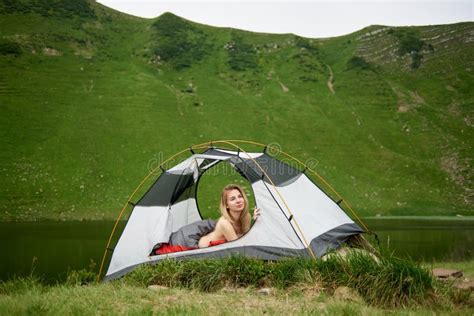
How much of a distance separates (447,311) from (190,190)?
9146 mm

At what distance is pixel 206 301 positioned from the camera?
24.7 feet

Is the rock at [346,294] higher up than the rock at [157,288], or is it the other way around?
the rock at [346,294]

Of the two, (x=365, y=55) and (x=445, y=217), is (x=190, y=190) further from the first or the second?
(x=365, y=55)

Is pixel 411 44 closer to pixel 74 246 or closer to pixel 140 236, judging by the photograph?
pixel 74 246

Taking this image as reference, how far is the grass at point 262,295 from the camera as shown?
22.7ft

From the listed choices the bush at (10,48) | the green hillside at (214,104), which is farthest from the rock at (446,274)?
the bush at (10,48)

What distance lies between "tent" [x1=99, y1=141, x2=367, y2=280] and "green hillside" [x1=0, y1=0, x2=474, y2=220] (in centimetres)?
2648

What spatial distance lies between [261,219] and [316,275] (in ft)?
8.54

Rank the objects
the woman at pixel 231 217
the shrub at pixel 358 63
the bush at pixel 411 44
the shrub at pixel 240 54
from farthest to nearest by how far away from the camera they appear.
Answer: the bush at pixel 411 44 → the shrub at pixel 358 63 → the shrub at pixel 240 54 → the woman at pixel 231 217

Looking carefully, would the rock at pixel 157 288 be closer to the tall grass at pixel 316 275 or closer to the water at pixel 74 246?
the tall grass at pixel 316 275

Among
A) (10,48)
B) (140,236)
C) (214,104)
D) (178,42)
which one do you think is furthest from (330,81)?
(140,236)

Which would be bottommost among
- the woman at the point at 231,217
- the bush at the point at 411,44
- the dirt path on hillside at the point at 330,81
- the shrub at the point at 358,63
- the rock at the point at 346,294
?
the rock at the point at 346,294

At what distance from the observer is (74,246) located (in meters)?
20.9

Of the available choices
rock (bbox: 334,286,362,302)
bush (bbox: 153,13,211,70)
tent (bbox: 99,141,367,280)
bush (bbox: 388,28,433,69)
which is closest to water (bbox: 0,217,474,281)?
tent (bbox: 99,141,367,280)
